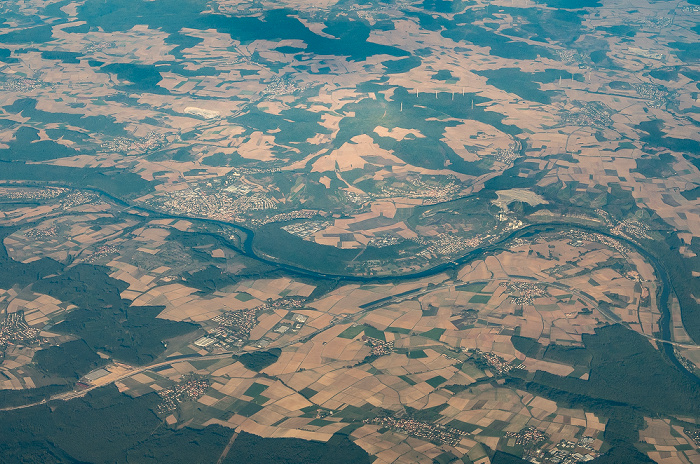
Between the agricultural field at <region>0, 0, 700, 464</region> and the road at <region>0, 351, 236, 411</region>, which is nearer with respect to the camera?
the agricultural field at <region>0, 0, 700, 464</region>

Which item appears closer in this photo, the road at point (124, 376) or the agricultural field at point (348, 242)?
the agricultural field at point (348, 242)

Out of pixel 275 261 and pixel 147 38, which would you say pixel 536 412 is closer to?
pixel 275 261

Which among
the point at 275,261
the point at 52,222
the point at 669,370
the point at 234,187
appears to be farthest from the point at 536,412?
the point at 52,222

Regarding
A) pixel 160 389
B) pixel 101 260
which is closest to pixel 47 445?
pixel 160 389

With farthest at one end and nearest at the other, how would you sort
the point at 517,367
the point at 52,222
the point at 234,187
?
the point at 234,187, the point at 52,222, the point at 517,367

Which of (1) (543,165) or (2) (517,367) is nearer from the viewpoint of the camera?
(2) (517,367)

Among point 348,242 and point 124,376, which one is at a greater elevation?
point 124,376

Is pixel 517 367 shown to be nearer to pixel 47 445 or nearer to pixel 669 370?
pixel 669 370

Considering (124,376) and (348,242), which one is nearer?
(124,376)

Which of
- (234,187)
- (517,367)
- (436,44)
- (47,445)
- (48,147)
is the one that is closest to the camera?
(47,445)
